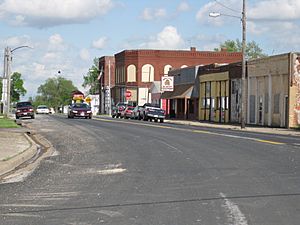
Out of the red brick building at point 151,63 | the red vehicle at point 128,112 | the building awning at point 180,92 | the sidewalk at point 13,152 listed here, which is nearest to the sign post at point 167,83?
the building awning at point 180,92

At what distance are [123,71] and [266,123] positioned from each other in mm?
50156

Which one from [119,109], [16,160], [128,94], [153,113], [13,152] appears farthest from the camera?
[128,94]

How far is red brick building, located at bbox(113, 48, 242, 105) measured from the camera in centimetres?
9344

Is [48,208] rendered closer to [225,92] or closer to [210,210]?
[210,210]

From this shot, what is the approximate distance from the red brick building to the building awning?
51.4 ft

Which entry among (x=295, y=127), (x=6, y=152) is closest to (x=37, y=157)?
(x=6, y=152)

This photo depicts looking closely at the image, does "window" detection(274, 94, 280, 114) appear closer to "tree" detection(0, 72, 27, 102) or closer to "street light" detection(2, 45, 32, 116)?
"street light" detection(2, 45, 32, 116)

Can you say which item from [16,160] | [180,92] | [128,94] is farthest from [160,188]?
[128,94]

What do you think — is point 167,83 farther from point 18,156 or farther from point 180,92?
point 18,156

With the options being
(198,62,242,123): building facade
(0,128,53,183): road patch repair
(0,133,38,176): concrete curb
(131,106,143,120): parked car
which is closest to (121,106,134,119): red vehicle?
(131,106,143,120): parked car

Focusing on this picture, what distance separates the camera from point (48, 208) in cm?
1045

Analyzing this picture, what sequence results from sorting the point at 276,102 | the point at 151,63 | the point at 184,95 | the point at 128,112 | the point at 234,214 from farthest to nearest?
the point at 151,63 → the point at 184,95 → the point at 128,112 → the point at 276,102 → the point at 234,214

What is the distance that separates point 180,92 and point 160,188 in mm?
59182

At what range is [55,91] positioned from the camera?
18875 cm
